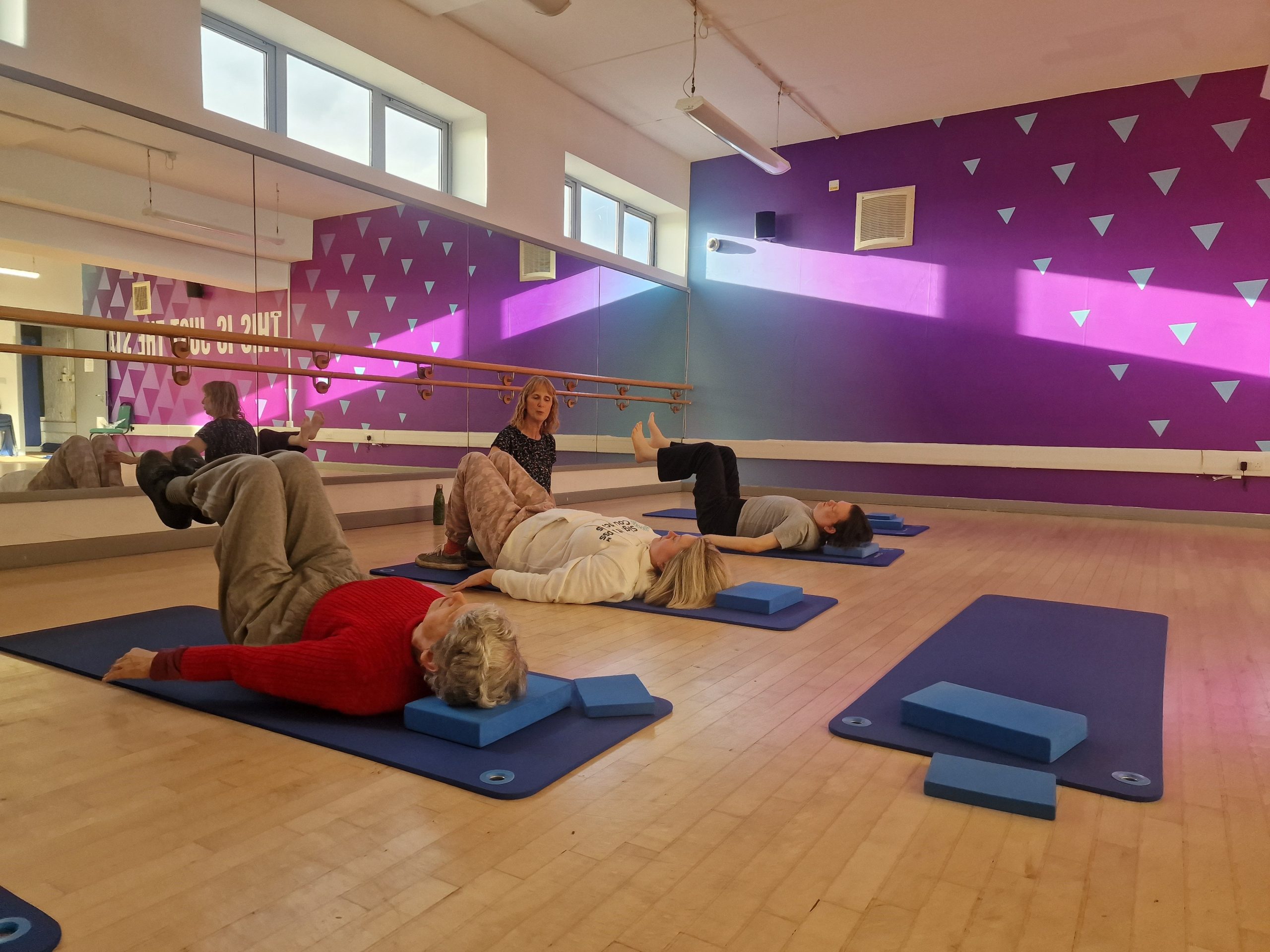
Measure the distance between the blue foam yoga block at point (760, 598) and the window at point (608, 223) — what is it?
4.62 metres

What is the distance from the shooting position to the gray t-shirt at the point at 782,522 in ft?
13.7

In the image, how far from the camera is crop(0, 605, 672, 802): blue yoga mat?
157 cm

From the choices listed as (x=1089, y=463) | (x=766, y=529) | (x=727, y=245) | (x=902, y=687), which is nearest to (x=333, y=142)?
(x=766, y=529)

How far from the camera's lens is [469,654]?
1.72m

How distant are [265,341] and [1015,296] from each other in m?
5.71

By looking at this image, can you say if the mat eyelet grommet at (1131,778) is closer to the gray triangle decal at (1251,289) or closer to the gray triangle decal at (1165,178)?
the gray triangle decal at (1251,289)

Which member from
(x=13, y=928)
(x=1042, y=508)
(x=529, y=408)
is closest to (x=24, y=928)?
(x=13, y=928)

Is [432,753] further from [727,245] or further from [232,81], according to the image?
[727,245]

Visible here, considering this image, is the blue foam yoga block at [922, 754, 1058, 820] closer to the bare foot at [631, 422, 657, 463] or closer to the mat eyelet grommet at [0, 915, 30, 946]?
the mat eyelet grommet at [0, 915, 30, 946]

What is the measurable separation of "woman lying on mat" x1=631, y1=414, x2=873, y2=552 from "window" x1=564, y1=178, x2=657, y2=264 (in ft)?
10.1

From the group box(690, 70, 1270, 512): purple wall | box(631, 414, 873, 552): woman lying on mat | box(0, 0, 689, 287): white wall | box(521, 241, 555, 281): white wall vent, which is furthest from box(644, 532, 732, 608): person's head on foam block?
box(690, 70, 1270, 512): purple wall

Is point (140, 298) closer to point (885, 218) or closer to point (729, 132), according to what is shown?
point (729, 132)

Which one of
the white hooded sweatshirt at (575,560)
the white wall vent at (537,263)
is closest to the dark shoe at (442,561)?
the white hooded sweatshirt at (575,560)

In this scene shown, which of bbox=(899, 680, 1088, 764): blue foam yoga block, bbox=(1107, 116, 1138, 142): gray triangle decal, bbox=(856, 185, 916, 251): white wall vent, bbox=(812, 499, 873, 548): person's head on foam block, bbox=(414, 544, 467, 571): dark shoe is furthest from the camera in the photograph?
bbox=(856, 185, 916, 251): white wall vent
